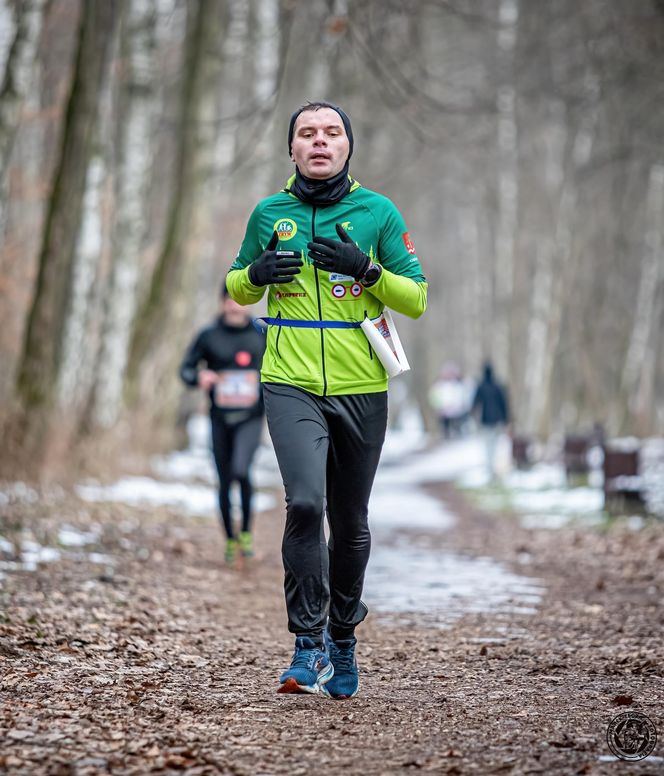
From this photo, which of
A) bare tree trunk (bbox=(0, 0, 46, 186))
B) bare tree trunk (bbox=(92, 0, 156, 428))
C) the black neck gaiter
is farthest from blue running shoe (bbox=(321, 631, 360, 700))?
bare tree trunk (bbox=(92, 0, 156, 428))

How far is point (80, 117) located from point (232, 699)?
29.9 feet

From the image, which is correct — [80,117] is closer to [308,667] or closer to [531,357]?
[308,667]

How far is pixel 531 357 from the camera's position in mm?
32750

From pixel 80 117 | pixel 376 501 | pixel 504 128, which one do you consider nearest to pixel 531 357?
pixel 504 128

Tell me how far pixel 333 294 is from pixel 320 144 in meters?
0.63

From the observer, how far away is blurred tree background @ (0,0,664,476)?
12516mm

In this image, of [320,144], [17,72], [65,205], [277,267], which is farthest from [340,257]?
[65,205]

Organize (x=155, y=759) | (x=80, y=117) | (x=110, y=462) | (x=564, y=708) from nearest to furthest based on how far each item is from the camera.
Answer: (x=155, y=759) < (x=564, y=708) < (x=80, y=117) < (x=110, y=462)

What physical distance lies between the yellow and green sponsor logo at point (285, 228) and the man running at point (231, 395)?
4.50m

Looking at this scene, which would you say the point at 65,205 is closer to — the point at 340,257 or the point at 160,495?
the point at 160,495

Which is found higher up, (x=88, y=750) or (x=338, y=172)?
(x=338, y=172)

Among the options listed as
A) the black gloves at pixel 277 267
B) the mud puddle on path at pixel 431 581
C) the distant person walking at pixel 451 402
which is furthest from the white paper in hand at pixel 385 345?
the distant person walking at pixel 451 402

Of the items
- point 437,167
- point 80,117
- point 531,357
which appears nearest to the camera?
point 80,117

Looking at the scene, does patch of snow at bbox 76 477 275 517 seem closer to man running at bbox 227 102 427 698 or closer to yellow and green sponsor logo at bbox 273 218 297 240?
man running at bbox 227 102 427 698
